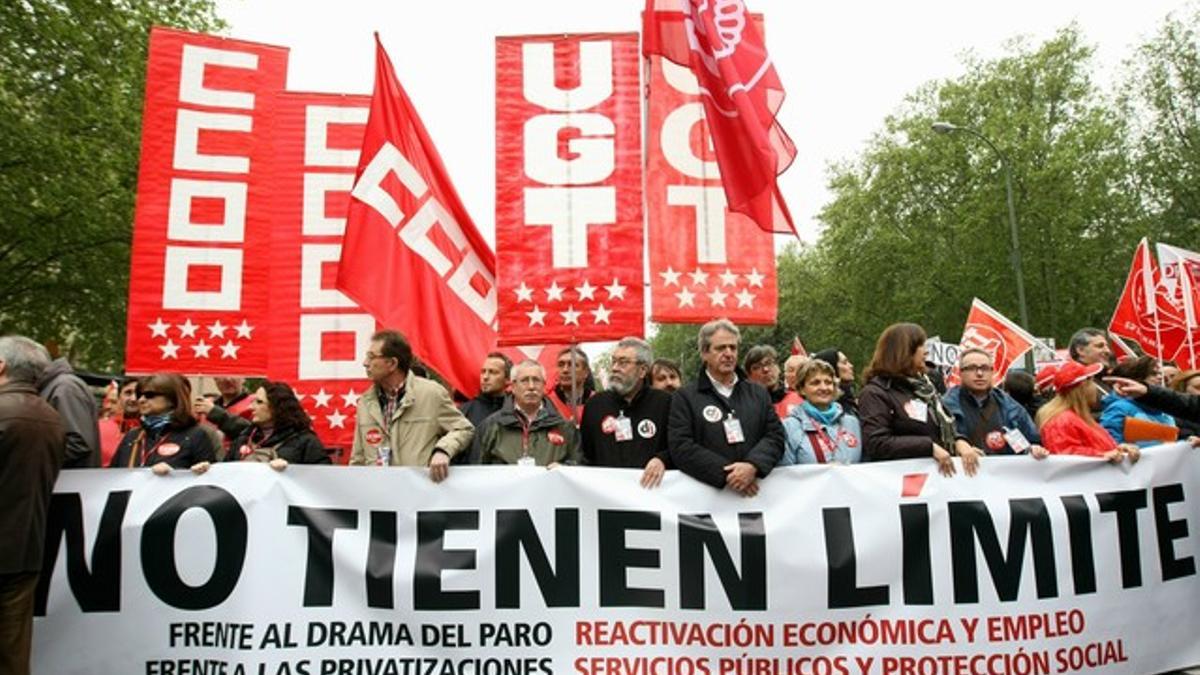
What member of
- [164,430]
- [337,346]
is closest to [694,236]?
[337,346]

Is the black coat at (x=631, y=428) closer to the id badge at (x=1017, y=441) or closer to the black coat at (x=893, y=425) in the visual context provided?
the black coat at (x=893, y=425)

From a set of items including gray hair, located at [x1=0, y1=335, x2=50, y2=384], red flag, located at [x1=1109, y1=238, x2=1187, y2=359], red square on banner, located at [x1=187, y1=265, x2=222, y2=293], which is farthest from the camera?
red flag, located at [x1=1109, y1=238, x2=1187, y2=359]

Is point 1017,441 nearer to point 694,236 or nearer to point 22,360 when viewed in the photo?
point 694,236

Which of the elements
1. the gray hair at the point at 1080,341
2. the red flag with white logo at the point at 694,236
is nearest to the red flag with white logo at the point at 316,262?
the red flag with white logo at the point at 694,236

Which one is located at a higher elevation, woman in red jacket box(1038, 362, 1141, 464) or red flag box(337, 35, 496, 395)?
red flag box(337, 35, 496, 395)

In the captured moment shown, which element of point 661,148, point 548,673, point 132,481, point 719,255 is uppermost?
point 661,148

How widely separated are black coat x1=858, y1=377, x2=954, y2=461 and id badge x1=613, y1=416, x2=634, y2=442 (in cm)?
129

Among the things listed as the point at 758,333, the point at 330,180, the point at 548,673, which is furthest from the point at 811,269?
the point at 548,673

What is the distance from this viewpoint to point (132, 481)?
566 centimetres

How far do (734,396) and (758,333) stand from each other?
212ft

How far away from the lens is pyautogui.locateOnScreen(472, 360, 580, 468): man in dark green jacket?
6.01 metres

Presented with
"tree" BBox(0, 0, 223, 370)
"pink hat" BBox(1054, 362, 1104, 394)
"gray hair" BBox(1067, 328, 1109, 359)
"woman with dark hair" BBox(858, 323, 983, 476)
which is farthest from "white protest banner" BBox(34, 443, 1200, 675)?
"tree" BBox(0, 0, 223, 370)

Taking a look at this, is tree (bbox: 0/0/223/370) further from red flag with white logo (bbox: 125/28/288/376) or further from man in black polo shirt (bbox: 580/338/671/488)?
man in black polo shirt (bbox: 580/338/671/488)

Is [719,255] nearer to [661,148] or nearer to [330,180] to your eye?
[661,148]
